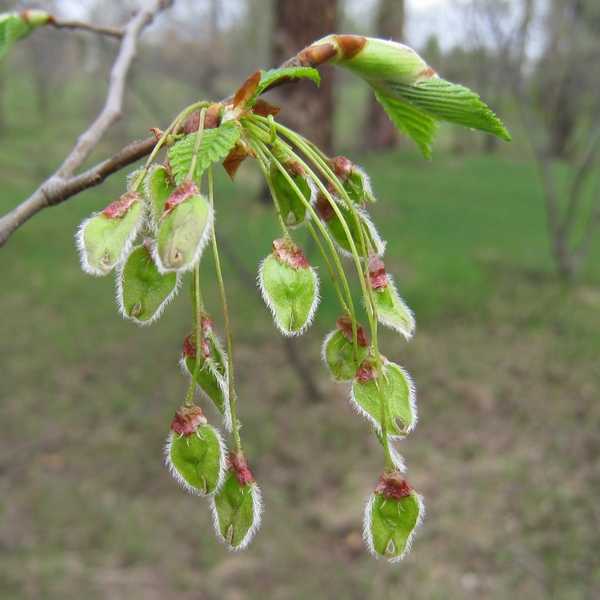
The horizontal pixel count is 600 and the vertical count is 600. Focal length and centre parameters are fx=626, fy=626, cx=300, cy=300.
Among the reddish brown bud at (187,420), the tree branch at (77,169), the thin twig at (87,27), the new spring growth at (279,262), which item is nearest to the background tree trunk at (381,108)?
the thin twig at (87,27)

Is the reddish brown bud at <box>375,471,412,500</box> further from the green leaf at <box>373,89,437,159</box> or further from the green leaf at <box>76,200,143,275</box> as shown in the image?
the green leaf at <box>373,89,437,159</box>

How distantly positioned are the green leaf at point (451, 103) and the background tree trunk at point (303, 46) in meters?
2.14

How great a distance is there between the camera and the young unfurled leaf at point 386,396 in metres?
0.80

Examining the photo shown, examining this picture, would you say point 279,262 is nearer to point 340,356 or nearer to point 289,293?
point 289,293

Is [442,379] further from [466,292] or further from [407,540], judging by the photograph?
[407,540]

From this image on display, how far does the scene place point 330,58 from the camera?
816 millimetres

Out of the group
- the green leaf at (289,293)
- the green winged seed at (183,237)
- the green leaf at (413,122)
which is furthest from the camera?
the green leaf at (413,122)

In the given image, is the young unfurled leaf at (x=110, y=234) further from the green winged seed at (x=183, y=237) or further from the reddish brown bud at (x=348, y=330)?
the reddish brown bud at (x=348, y=330)

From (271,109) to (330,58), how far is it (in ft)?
0.33

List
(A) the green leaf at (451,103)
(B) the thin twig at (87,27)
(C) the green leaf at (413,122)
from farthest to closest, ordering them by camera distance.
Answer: (B) the thin twig at (87,27)
(C) the green leaf at (413,122)
(A) the green leaf at (451,103)

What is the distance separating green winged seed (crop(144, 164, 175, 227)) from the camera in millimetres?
727

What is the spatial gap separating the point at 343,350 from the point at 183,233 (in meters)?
0.32

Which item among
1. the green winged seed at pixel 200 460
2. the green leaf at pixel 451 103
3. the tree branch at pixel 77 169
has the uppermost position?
the green leaf at pixel 451 103

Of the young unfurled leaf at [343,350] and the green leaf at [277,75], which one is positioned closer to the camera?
the green leaf at [277,75]
